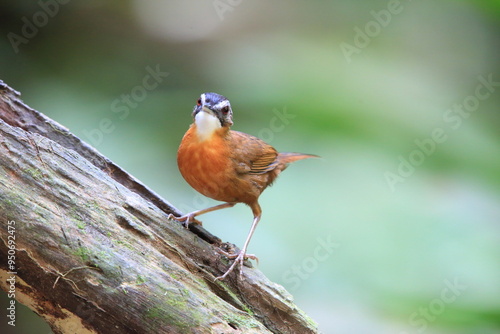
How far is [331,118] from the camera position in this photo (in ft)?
20.7

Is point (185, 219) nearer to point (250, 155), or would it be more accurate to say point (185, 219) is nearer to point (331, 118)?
point (250, 155)

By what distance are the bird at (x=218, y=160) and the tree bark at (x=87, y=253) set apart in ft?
1.34

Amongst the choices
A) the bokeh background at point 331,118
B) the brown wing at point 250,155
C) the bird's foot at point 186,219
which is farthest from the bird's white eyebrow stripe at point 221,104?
the bokeh background at point 331,118

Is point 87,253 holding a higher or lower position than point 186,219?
lower

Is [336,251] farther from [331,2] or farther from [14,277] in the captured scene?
[331,2]

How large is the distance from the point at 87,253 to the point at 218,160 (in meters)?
1.26

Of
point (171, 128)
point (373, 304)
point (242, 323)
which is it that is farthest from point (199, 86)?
point (242, 323)

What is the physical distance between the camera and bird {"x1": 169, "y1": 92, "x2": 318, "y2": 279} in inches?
144

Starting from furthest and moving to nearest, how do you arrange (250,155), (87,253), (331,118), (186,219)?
(331,118)
(250,155)
(186,219)
(87,253)

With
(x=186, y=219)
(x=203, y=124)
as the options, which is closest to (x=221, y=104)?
(x=203, y=124)

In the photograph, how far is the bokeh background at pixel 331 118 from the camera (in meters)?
5.11

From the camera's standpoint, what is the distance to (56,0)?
671cm

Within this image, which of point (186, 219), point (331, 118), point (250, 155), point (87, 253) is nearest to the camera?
point (87, 253)

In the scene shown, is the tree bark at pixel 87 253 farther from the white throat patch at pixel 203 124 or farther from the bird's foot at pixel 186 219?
the white throat patch at pixel 203 124
